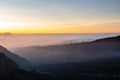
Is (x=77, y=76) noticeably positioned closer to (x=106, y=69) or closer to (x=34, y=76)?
(x=34, y=76)

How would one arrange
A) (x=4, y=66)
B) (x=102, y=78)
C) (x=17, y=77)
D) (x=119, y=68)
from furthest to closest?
(x=119, y=68) → (x=102, y=78) → (x=4, y=66) → (x=17, y=77)

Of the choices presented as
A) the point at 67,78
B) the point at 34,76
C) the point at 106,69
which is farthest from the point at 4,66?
the point at 106,69

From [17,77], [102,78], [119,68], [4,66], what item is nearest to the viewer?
[17,77]

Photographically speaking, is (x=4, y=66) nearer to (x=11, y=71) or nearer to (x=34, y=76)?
(x=11, y=71)

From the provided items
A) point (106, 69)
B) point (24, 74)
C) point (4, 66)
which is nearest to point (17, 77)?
point (24, 74)

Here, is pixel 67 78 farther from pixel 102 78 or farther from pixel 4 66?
pixel 4 66

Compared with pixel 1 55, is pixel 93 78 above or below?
below

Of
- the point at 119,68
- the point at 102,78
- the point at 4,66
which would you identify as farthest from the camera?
the point at 119,68

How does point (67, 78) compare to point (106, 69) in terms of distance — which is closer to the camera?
point (67, 78)

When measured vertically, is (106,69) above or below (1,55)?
below

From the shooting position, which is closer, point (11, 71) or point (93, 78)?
point (11, 71)
